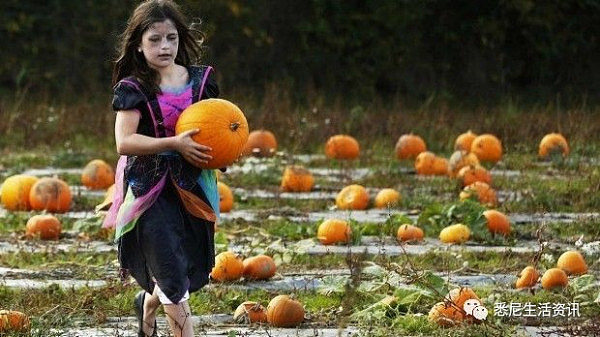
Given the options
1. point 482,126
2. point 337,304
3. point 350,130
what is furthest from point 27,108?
point 337,304

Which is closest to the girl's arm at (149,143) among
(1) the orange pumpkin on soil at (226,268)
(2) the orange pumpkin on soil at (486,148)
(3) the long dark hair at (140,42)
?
(3) the long dark hair at (140,42)

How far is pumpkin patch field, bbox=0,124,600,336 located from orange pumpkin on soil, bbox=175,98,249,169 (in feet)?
1.98

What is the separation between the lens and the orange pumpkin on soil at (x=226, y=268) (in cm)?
580

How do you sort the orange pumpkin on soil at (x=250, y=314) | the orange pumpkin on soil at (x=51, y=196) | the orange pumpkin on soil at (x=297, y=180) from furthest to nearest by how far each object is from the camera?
1. the orange pumpkin on soil at (x=297, y=180)
2. the orange pumpkin on soil at (x=51, y=196)
3. the orange pumpkin on soil at (x=250, y=314)

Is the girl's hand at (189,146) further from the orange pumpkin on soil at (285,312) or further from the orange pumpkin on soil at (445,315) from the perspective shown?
the orange pumpkin on soil at (445,315)

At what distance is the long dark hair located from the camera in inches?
187

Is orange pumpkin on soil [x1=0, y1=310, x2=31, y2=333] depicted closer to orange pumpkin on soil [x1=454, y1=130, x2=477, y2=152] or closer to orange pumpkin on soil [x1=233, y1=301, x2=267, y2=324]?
orange pumpkin on soil [x1=233, y1=301, x2=267, y2=324]

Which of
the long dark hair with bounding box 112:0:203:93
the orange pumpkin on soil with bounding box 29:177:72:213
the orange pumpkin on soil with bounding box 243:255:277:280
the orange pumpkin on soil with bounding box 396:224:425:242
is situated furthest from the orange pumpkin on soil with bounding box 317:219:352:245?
the long dark hair with bounding box 112:0:203:93

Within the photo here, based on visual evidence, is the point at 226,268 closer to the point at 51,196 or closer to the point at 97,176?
the point at 51,196

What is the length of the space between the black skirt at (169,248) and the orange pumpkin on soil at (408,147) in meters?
5.02

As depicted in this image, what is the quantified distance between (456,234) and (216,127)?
2.45m

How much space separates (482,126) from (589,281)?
5484 millimetres

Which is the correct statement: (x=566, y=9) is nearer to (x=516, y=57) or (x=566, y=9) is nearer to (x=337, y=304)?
(x=516, y=57)

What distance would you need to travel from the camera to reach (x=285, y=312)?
500 centimetres
